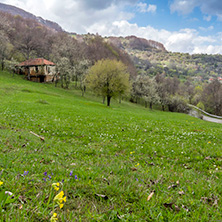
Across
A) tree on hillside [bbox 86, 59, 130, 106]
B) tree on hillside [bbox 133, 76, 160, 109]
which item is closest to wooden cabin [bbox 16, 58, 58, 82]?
tree on hillside [bbox 86, 59, 130, 106]

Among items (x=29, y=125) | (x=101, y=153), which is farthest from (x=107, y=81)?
(x=101, y=153)

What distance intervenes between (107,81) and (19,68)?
48.2m

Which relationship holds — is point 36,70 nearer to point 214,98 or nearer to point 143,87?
point 143,87

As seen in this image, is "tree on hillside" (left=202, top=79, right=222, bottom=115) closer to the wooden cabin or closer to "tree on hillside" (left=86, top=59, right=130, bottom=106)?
"tree on hillside" (left=86, top=59, right=130, bottom=106)

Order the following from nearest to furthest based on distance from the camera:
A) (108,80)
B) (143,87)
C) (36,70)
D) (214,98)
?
(108,80) → (36,70) → (143,87) → (214,98)

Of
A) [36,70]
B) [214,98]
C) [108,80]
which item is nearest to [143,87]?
[108,80]

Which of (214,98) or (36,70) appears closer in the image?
(36,70)

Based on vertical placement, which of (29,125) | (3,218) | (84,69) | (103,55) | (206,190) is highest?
(103,55)

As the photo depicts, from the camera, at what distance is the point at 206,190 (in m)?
4.32

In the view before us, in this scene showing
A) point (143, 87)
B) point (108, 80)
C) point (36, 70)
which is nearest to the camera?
point (108, 80)

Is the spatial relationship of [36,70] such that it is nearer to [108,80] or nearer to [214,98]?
[108,80]

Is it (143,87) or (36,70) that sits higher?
(36,70)

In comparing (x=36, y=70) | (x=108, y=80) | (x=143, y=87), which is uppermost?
(x=36, y=70)

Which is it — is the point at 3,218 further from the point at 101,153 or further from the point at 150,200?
the point at 101,153
